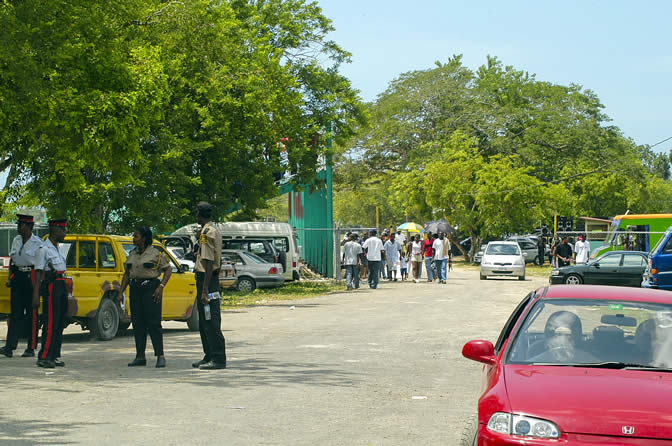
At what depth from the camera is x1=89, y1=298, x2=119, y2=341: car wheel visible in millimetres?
14844

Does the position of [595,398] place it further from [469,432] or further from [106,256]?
[106,256]

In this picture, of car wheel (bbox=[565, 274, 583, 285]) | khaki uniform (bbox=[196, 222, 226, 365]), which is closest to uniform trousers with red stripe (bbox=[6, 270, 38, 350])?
khaki uniform (bbox=[196, 222, 226, 365])

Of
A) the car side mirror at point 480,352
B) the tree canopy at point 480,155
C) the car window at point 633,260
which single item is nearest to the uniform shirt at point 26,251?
the car side mirror at point 480,352

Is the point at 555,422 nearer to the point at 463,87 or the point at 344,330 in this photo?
the point at 344,330

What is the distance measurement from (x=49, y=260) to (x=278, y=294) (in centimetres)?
1765

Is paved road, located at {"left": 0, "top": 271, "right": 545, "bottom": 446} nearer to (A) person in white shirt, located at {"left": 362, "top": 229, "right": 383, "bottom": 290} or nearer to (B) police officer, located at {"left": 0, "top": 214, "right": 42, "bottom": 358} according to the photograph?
(B) police officer, located at {"left": 0, "top": 214, "right": 42, "bottom": 358}

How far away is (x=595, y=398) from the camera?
5.41 meters

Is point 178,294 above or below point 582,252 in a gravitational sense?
below

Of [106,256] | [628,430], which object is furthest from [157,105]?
[628,430]

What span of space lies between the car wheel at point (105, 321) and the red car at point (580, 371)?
854cm

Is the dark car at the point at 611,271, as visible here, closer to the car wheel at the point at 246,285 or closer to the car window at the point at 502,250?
the car window at the point at 502,250

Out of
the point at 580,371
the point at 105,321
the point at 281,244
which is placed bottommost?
the point at 105,321

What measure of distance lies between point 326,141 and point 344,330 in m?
18.2

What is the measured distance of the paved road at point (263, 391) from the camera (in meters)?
7.46
